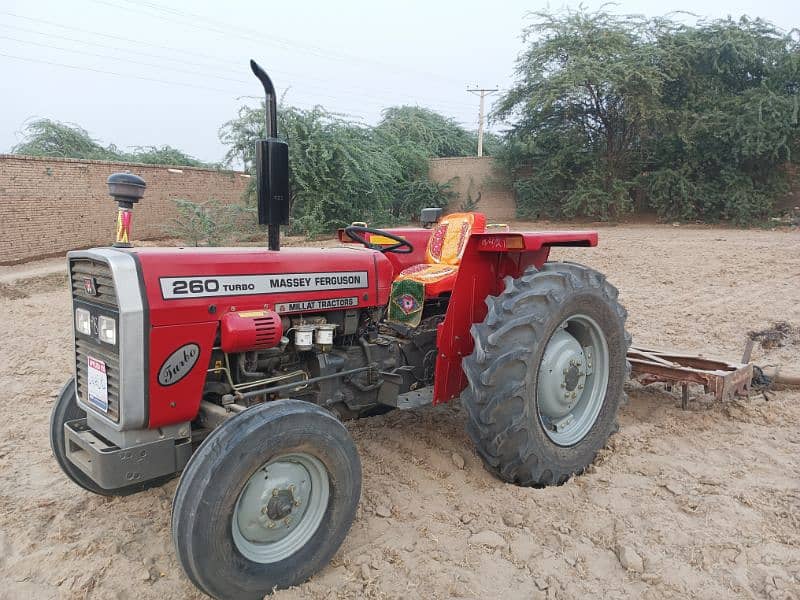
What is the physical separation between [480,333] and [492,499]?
81 centimetres

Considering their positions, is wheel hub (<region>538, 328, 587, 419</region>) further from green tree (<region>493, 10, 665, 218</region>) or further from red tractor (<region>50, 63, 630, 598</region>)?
green tree (<region>493, 10, 665, 218</region>)

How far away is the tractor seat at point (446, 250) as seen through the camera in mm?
3270

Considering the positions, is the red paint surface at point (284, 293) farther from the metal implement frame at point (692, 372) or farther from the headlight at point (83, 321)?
the metal implement frame at point (692, 372)

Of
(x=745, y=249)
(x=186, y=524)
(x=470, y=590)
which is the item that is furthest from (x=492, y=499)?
(x=745, y=249)

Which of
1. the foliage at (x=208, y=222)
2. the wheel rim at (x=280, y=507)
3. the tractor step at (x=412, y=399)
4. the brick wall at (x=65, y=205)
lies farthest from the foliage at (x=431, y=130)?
the wheel rim at (x=280, y=507)

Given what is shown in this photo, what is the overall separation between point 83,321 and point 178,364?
509 mm

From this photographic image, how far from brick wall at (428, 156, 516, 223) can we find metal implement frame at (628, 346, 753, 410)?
1341cm

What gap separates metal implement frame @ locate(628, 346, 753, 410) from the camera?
11.6ft

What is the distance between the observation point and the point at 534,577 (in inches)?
87.2

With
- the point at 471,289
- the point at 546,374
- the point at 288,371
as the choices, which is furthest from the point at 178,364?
the point at 546,374

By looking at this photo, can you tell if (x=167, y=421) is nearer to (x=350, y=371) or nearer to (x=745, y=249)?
(x=350, y=371)

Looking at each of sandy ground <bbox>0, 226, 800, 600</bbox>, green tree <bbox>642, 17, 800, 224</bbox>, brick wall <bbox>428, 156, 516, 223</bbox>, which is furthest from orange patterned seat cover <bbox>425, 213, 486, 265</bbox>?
brick wall <bbox>428, 156, 516, 223</bbox>

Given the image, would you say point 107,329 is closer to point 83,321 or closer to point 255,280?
point 83,321

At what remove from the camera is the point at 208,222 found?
1327 centimetres
